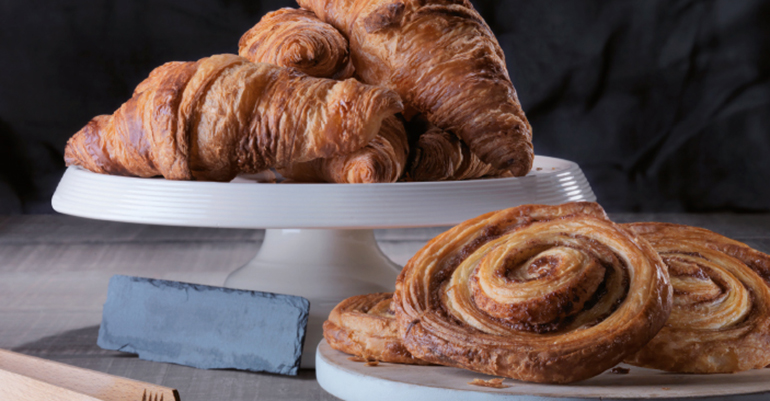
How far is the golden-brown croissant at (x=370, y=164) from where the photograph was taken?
34.8 inches

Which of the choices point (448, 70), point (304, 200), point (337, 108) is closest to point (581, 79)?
point (448, 70)

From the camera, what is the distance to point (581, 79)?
7.16 feet

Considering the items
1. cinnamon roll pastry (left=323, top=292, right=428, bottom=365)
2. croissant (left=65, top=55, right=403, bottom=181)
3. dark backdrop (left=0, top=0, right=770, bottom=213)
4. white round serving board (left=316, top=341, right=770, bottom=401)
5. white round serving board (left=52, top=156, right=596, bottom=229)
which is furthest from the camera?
dark backdrop (left=0, top=0, right=770, bottom=213)

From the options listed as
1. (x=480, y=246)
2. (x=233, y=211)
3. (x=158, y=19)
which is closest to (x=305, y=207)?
(x=233, y=211)

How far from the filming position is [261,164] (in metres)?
0.91

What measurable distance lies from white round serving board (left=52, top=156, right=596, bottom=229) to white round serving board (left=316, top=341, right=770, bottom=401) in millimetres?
184

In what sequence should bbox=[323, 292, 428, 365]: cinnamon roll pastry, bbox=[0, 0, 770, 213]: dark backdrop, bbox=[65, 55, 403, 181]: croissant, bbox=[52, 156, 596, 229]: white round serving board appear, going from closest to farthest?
bbox=[323, 292, 428, 365]: cinnamon roll pastry < bbox=[52, 156, 596, 229]: white round serving board < bbox=[65, 55, 403, 181]: croissant < bbox=[0, 0, 770, 213]: dark backdrop

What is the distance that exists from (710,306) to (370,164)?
1.33 ft

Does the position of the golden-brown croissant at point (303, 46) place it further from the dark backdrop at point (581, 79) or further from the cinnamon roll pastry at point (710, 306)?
the dark backdrop at point (581, 79)

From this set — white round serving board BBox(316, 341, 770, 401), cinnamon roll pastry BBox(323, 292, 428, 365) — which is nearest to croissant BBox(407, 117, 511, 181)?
cinnamon roll pastry BBox(323, 292, 428, 365)

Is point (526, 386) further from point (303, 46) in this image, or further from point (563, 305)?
point (303, 46)

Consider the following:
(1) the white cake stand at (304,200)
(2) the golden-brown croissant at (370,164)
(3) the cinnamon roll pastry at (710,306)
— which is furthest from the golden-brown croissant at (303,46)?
(3) the cinnamon roll pastry at (710,306)

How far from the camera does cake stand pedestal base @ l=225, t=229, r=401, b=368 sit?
1049 mm

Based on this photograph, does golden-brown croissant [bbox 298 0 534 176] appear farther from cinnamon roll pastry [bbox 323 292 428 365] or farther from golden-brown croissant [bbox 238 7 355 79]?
cinnamon roll pastry [bbox 323 292 428 365]
